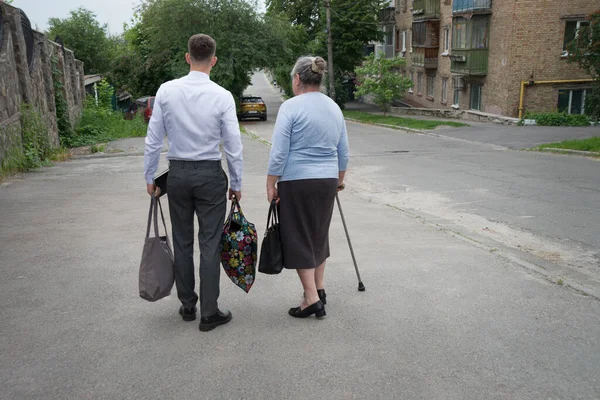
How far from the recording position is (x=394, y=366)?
373 centimetres

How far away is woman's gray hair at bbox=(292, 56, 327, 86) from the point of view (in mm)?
4363

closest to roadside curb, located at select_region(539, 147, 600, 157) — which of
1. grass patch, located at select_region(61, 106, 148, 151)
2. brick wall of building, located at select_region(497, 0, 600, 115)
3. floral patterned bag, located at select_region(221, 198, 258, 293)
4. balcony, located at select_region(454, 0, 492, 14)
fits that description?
brick wall of building, located at select_region(497, 0, 600, 115)

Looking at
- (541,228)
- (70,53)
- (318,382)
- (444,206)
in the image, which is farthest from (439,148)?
(318,382)

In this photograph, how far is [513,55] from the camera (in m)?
29.5

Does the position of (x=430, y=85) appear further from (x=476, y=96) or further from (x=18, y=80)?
(x=18, y=80)

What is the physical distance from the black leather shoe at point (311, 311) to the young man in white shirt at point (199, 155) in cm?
56

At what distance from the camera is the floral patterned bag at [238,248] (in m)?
4.38

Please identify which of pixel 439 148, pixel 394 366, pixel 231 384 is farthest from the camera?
pixel 439 148

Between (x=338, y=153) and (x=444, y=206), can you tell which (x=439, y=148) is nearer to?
(x=444, y=206)

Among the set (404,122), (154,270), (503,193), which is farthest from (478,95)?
(154,270)

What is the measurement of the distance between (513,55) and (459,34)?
6540 mm

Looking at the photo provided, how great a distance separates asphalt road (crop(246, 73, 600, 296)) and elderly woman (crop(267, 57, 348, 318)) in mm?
2364

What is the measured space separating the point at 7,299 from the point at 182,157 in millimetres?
1868

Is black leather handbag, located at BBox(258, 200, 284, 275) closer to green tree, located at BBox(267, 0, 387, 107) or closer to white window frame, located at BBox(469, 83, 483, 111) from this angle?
white window frame, located at BBox(469, 83, 483, 111)
